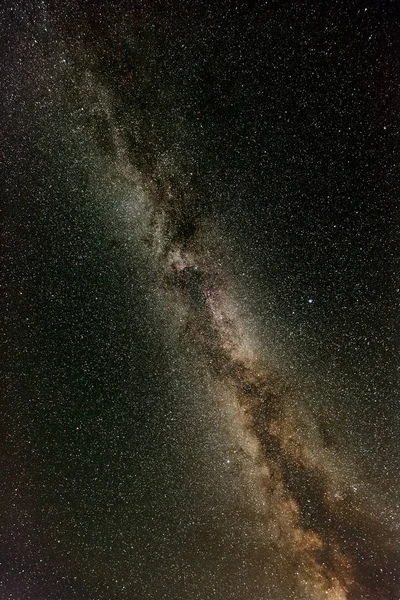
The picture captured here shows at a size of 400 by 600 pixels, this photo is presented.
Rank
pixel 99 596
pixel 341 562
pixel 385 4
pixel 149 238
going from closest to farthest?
1. pixel 385 4
2. pixel 149 238
3. pixel 341 562
4. pixel 99 596

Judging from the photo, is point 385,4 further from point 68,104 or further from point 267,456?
point 267,456

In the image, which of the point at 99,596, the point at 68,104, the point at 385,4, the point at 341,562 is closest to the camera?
the point at 385,4

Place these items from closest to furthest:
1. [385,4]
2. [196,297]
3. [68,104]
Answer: [385,4] < [68,104] < [196,297]

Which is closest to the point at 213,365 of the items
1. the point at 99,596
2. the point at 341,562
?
the point at 341,562

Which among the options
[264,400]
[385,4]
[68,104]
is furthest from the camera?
[264,400]

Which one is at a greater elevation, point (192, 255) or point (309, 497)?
point (192, 255)

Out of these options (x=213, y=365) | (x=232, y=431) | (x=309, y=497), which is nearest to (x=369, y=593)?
(x=309, y=497)

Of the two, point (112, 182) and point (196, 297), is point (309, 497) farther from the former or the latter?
A: point (112, 182)

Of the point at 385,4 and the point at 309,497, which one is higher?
the point at 385,4

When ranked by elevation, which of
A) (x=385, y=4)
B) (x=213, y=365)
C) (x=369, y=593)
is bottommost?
(x=369, y=593)

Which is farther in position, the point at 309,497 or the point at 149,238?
the point at 309,497
